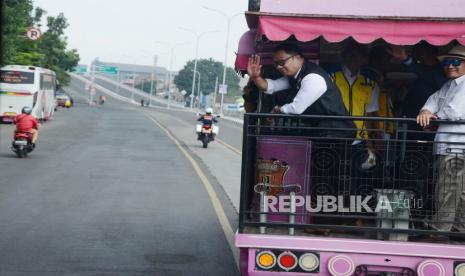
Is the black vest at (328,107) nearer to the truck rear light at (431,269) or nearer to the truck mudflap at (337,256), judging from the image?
the truck mudflap at (337,256)

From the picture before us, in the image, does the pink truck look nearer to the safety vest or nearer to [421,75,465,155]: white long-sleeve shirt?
[421,75,465,155]: white long-sleeve shirt

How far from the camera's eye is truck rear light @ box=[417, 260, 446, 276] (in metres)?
5.10

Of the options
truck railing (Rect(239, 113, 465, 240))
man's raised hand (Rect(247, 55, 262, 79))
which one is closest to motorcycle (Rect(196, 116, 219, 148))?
man's raised hand (Rect(247, 55, 262, 79))

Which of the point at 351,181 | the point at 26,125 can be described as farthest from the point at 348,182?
the point at 26,125

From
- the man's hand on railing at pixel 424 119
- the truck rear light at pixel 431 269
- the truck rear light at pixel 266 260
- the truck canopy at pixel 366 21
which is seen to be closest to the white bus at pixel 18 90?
the truck canopy at pixel 366 21

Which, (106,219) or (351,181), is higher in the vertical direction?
(351,181)

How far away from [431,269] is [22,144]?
54.2 feet

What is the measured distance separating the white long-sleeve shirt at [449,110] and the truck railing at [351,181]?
0.01 metres

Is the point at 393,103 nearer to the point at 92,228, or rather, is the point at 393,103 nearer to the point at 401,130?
the point at 401,130

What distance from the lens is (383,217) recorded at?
→ 17.7 feet

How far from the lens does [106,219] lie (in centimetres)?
1047

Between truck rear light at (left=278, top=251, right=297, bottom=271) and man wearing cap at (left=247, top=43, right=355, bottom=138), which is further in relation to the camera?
man wearing cap at (left=247, top=43, right=355, bottom=138)

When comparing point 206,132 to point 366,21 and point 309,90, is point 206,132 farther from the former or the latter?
point 366,21

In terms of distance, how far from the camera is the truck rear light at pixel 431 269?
510 centimetres
